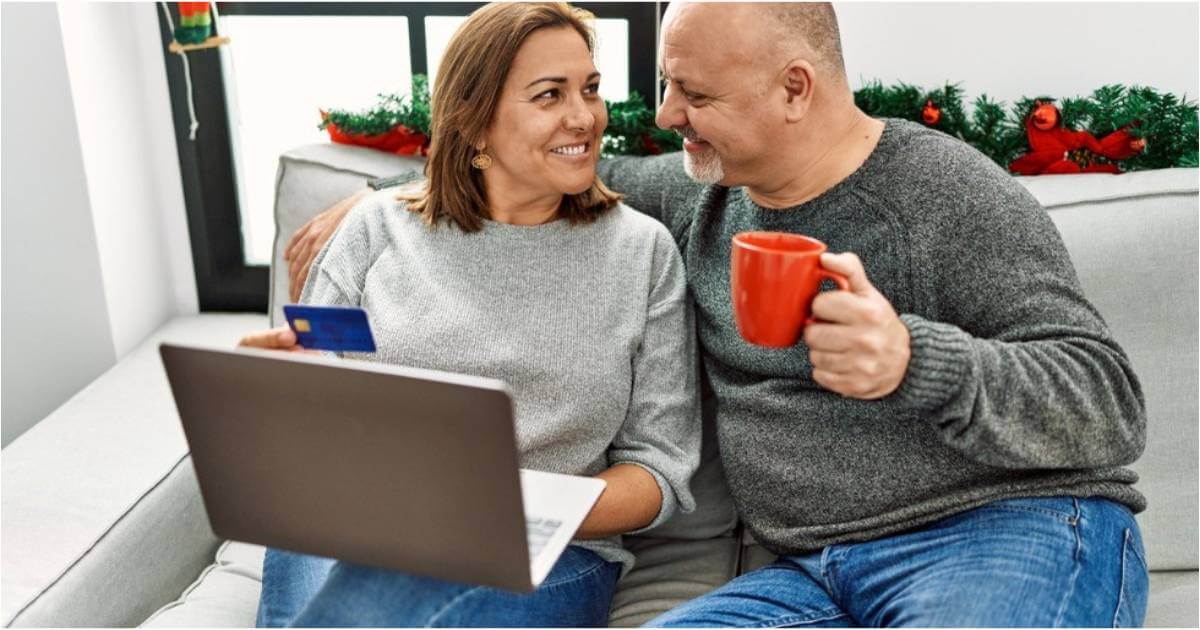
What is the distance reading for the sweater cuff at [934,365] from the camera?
1.02 m

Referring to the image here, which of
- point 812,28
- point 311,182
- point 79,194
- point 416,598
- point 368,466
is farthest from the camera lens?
point 79,194

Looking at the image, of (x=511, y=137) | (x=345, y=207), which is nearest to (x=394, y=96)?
(x=345, y=207)

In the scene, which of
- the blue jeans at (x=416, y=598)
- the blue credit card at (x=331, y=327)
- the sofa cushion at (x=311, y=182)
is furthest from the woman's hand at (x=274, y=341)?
the sofa cushion at (x=311, y=182)

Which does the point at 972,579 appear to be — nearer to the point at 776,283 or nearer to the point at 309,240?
the point at 776,283

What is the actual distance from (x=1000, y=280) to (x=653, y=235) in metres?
0.49

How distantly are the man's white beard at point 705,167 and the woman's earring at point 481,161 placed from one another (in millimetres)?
289

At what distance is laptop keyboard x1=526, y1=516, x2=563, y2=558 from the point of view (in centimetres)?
97

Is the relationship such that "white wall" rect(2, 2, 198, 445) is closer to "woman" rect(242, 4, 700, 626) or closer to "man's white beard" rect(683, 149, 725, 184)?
"woman" rect(242, 4, 700, 626)

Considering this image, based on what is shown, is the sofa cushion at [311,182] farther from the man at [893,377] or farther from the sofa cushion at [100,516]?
the man at [893,377]

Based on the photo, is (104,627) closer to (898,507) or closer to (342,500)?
(342,500)

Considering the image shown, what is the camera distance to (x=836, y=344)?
993mm

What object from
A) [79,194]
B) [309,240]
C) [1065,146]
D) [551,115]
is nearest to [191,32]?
[79,194]

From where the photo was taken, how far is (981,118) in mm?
1657

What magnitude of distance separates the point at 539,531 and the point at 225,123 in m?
1.49
